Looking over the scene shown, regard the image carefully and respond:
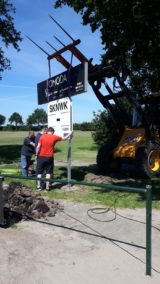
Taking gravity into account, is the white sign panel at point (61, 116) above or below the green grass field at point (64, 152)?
above

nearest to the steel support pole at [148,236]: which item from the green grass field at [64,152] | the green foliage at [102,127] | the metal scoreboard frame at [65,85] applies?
the metal scoreboard frame at [65,85]

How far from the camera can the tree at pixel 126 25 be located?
1050cm

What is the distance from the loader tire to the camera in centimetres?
1178

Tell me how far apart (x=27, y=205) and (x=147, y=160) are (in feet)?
16.4

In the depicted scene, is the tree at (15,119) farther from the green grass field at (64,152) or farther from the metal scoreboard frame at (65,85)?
the metal scoreboard frame at (65,85)

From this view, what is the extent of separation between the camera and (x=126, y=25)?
11289 mm

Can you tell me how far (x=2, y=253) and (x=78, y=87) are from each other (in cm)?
536

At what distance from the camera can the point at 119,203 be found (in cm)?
862

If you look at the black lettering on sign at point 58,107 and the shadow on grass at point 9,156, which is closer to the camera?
the black lettering on sign at point 58,107

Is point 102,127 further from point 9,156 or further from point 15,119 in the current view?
point 15,119

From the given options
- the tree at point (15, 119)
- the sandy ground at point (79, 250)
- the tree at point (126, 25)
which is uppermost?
the tree at point (15, 119)

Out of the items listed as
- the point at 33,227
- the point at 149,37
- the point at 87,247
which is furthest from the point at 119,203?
the point at 149,37

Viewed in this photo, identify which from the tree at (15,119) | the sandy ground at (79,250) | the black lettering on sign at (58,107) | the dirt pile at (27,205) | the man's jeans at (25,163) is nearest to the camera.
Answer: the sandy ground at (79,250)

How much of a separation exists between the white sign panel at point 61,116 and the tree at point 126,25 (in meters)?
2.76
